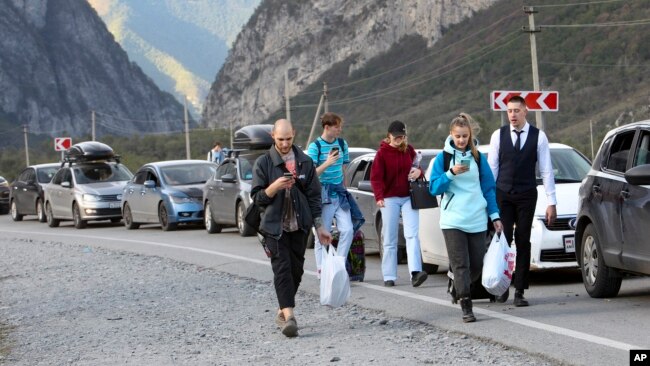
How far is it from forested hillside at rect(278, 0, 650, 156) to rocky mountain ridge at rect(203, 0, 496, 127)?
137 inches

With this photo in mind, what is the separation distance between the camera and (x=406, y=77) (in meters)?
131

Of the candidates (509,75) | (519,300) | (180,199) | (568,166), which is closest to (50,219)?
(180,199)

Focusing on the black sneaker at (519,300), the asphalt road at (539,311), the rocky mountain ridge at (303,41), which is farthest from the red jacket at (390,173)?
the rocky mountain ridge at (303,41)

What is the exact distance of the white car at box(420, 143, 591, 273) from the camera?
1264 cm

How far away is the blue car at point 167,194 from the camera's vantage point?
26.0 m

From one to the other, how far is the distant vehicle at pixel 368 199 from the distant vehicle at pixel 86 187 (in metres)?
13.3

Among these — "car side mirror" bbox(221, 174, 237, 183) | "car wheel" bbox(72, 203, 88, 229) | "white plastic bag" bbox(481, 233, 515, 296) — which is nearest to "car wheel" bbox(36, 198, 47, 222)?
"car wheel" bbox(72, 203, 88, 229)

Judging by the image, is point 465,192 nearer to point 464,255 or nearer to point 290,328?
point 464,255

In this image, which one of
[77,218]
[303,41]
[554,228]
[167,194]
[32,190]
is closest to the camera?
[554,228]

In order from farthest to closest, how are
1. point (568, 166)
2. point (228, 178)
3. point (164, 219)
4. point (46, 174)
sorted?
1. point (46, 174)
2. point (164, 219)
3. point (228, 178)
4. point (568, 166)

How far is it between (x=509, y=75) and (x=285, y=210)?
95780 millimetres

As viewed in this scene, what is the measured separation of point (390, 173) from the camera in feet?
43.2

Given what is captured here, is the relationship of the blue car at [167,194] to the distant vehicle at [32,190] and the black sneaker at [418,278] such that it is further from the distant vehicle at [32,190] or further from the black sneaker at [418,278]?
the black sneaker at [418,278]

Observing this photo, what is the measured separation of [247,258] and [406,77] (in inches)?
4497
